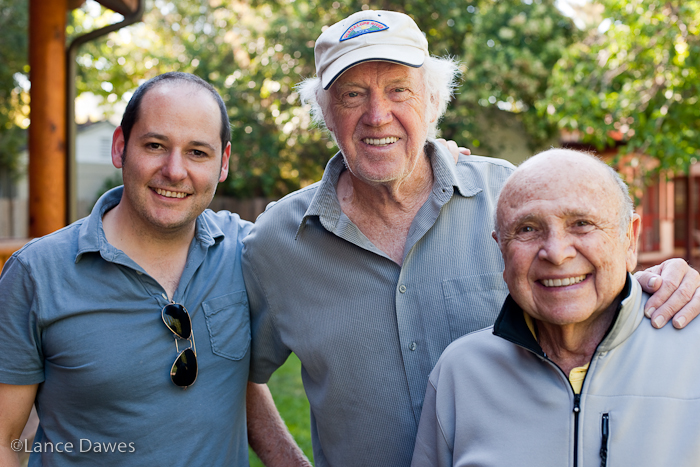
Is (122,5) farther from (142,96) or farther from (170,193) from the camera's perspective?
(170,193)

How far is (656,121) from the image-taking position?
7637 mm

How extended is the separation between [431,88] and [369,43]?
38 cm

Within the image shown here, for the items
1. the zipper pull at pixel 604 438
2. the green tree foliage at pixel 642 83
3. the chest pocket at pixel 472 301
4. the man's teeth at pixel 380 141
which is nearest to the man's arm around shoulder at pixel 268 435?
the chest pocket at pixel 472 301

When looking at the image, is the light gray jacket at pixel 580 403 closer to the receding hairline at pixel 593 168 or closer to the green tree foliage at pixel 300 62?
the receding hairline at pixel 593 168

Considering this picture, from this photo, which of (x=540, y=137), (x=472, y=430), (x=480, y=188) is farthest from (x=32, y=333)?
(x=540, y=137)

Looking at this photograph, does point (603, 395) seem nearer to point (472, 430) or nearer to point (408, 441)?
point (472, 430)

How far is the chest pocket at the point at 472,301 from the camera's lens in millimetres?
2213

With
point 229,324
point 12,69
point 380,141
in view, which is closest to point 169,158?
point 229,324

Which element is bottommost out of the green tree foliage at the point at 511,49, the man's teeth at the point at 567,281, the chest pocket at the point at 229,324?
the chest pocket at the point at 229,324

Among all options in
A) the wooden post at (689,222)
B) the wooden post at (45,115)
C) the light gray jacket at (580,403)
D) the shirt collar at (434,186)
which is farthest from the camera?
the wooden post at (689,222)

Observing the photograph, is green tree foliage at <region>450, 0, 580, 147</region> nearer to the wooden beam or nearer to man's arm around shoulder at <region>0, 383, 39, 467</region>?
the wooden beam

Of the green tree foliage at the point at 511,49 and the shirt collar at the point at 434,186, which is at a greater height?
the green tree foliage at the point at 511,49

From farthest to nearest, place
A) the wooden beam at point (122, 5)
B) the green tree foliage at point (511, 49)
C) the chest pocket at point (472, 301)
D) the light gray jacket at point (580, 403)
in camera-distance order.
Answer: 1. the green tree foliage at point (511, 49)
2. the wooden beam at point (122, 5)
3. the chest pocket at point (472, 301)
4. the light gray jacket at point (580, 403)

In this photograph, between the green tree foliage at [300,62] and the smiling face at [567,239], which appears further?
the green tree foliage at [300,62]
